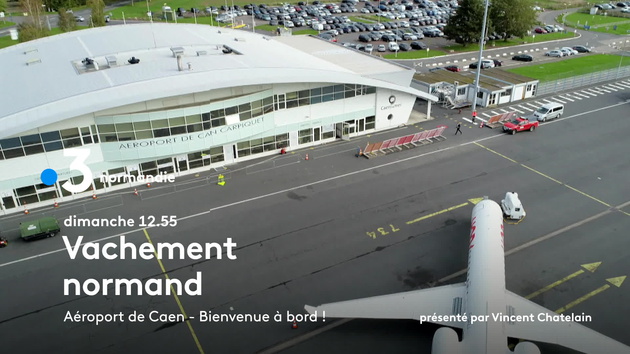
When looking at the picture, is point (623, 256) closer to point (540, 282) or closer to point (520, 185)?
point (540, 282)

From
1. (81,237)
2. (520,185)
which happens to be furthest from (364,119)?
(81,237)

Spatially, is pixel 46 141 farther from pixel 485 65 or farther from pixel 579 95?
pixel 485 65

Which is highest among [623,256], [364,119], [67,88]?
[67,88]

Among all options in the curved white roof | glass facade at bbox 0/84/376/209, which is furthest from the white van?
glass facade at bbox 0/84/376/209

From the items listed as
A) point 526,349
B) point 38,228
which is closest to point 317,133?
point 38,228

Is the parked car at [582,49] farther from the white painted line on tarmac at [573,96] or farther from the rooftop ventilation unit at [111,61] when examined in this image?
the rooftop ventilation unit at [111,61]
